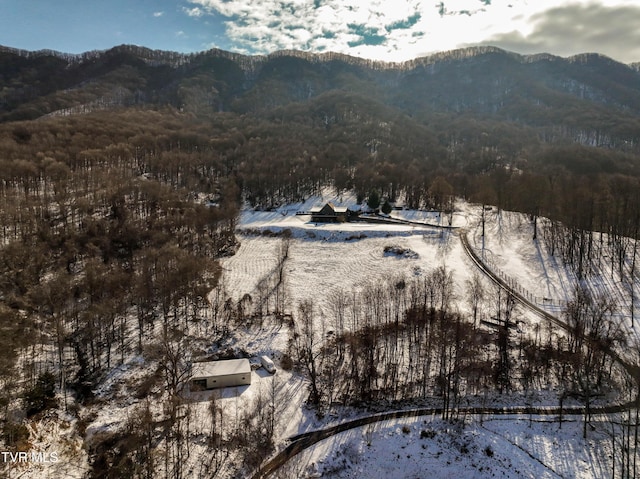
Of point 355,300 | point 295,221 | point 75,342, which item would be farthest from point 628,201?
point 75,342

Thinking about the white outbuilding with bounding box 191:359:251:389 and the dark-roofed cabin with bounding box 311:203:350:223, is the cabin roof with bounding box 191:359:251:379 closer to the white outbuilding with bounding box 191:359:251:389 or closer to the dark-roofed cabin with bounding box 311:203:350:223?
the white outbuilding with bounding box 191:359:251:389

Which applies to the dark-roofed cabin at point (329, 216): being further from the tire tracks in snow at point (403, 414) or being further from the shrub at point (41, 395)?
the shrub at point (41, 395)

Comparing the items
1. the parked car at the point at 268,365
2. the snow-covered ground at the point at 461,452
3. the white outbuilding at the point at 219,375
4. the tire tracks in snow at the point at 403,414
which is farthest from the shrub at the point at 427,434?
the white outbuilding at the point at 219,375

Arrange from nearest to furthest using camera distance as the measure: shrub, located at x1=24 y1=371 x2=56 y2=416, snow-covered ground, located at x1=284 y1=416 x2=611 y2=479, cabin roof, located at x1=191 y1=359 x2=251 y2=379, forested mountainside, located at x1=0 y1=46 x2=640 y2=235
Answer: snow-covered ground, located at x1=284 y1=416 x2=611 y2=479 < shrub, located at x1=24 y1=371 x2=56 y2=416 < cabin roof, located at x1=191 y1=359 x2=251 y2=379 < forested mountainside, located at x1=0 y1=46 x2=640 y2=235

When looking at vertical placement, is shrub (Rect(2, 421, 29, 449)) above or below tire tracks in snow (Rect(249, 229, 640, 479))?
above

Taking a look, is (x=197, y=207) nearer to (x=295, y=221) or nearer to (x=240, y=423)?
(x=295, y=221)

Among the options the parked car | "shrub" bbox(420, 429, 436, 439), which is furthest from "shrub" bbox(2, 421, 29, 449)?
"shrub" bbox(420, 429, 436, 439)
